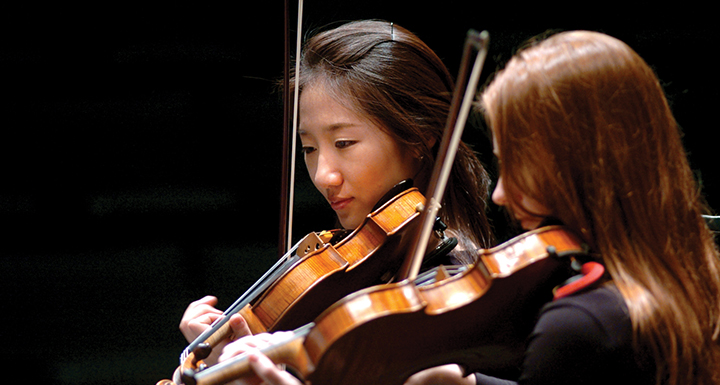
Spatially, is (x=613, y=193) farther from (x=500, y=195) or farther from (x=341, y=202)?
(x=341, y=202)

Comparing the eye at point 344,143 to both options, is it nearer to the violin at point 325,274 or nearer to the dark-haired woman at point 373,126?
the dark-haired woman at point 373,126

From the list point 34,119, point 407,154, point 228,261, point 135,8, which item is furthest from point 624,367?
point 34,119

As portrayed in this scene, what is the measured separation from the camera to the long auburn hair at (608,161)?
2.02 ft

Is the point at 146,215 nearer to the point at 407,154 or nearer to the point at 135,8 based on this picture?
the point at 135,8

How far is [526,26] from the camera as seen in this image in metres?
1.26

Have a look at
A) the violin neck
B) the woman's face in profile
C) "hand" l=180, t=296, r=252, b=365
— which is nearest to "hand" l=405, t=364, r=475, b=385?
the violin neck

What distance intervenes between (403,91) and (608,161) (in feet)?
1.42

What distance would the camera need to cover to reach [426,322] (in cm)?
59

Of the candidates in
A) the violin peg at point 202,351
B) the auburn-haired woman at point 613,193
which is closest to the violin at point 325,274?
the violin peg at point 202,351

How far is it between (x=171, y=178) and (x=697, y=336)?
1.29 meters

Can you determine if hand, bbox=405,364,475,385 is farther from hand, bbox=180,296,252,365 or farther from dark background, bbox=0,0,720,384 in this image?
dark background, bbox=0,0,720,384

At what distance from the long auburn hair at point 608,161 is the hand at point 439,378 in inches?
7.6

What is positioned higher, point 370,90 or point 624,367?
point 370,90

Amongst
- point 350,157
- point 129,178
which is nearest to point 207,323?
point 350,157
